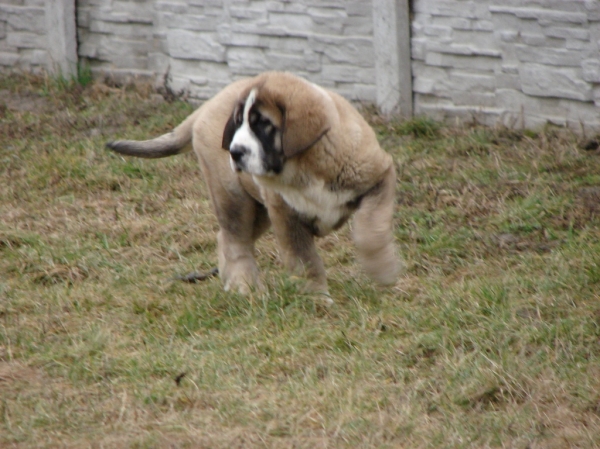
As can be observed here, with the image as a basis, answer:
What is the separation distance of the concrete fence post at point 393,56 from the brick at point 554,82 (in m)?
0.99

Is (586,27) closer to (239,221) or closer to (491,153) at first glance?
(491,153)

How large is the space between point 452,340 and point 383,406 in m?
0.57

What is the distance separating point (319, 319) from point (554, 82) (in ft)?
10.5

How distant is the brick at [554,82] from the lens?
6352mm

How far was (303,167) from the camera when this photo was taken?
4.11 meters

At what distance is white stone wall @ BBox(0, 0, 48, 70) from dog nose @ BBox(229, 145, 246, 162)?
5984 mm

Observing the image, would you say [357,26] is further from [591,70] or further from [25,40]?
[25,40]

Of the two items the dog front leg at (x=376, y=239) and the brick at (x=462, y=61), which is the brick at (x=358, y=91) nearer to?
the brick at (x=462, y=61)

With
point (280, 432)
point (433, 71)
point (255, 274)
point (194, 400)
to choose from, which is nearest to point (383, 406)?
point (280, 432)

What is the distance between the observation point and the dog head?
3973 mm

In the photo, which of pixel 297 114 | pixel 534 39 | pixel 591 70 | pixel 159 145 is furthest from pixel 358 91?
pixel 297 114

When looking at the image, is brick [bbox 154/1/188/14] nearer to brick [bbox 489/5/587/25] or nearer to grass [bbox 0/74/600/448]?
grass [bbox 0/74/600/448]

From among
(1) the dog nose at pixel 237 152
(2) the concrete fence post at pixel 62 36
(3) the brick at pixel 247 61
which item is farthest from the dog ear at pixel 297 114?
(2) the concrete fence post at pixel 62 36

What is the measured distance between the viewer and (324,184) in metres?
4.12
